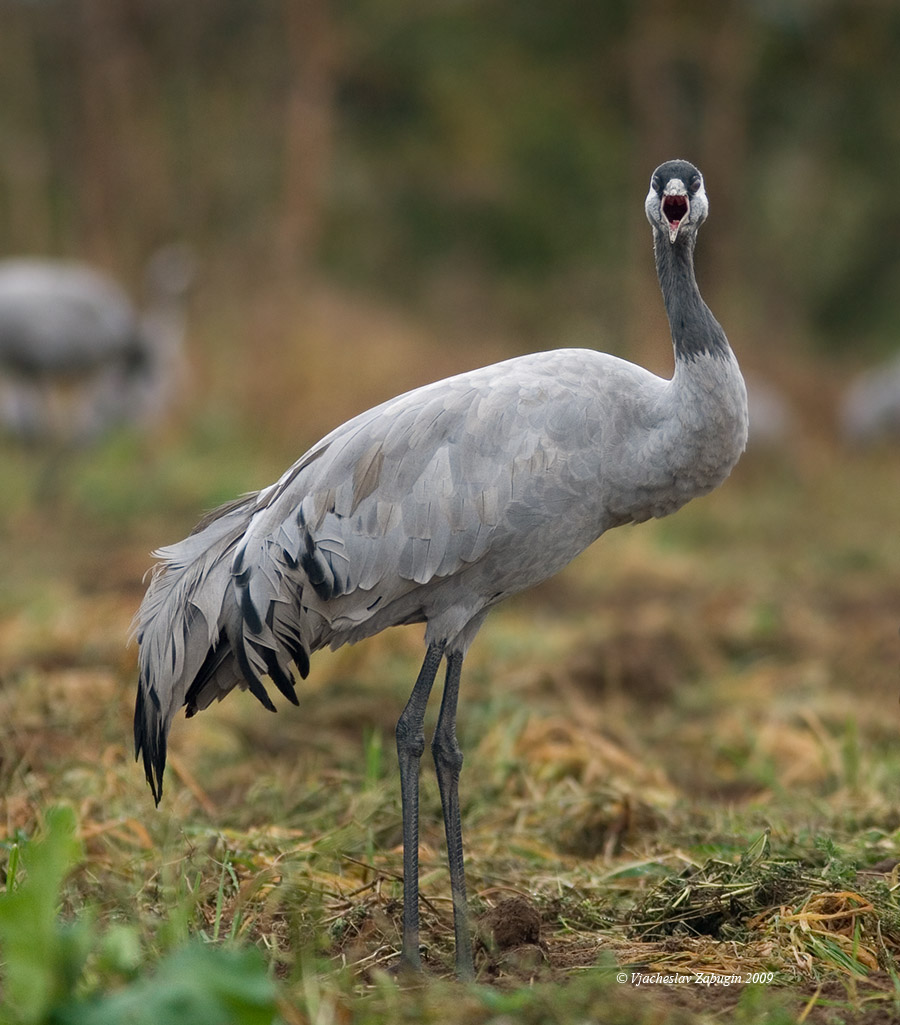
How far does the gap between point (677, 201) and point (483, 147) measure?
53.8ft

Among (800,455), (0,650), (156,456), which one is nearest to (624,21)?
(800,455)

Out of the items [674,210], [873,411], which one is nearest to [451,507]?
[674,210]

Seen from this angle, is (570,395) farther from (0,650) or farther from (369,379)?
(369,379)

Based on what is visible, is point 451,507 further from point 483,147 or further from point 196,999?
point 483,147

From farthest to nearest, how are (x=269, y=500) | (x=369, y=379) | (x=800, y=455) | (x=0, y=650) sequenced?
(x=800, y=455), (x=369, y=379), (x=0, y=650), (x=269, y=500)

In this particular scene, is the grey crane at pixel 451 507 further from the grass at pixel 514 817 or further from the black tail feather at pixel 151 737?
the grass at pixel 514 817

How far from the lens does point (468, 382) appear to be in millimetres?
3570

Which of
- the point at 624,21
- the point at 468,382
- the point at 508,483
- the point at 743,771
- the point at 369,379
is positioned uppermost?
the point at 624,21

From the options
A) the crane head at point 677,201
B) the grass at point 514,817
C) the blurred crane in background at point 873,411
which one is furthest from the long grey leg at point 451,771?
the blurred crane in background at point 873,411

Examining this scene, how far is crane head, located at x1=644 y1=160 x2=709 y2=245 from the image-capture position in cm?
354

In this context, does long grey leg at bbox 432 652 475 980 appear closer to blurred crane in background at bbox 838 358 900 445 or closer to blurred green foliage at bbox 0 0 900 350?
blurred crane in background at bbox 838 358 900 445

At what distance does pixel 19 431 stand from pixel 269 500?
8853 millimetres

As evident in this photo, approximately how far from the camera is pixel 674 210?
356cm

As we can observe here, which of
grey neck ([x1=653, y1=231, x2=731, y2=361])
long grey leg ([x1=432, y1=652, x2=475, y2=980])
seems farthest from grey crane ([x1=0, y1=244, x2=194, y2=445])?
grey neck ([x1=653, y1=231, x2=731, y2=361])
